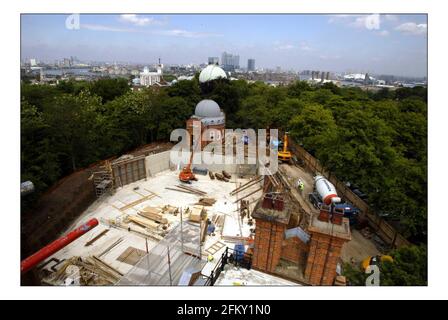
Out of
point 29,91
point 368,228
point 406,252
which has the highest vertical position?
point 29,91

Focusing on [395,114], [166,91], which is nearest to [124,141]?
[166,91]

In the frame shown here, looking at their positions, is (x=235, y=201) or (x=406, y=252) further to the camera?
(x=235, y=201)

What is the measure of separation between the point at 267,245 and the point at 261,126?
27131 mm

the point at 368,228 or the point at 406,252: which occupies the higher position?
the point at 406,252

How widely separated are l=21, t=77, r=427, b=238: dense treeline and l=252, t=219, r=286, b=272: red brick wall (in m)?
5.39

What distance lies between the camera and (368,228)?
1720 centimetres

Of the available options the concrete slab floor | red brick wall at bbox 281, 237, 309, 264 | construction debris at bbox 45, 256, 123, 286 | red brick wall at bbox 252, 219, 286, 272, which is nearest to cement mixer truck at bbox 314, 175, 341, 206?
the concrete slab floor

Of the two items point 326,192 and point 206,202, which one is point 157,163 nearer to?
point 206,202

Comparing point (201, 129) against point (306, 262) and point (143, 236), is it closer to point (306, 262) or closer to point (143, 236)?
point (143, 236)

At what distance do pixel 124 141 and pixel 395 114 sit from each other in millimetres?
27523

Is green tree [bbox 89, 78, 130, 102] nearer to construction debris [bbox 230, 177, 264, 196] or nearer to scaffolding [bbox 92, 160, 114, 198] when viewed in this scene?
scaffolding [bbox 92, 160, 114, 198]

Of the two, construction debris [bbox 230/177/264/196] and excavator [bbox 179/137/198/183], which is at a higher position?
excavator [bbox 179/137/198/183]

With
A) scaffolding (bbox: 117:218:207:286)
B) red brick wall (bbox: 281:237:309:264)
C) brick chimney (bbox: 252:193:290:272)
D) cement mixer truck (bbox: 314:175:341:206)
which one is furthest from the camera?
cement mixer truck (bbox: 314:175:341:206)

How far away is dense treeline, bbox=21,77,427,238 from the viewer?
14.4 metres
